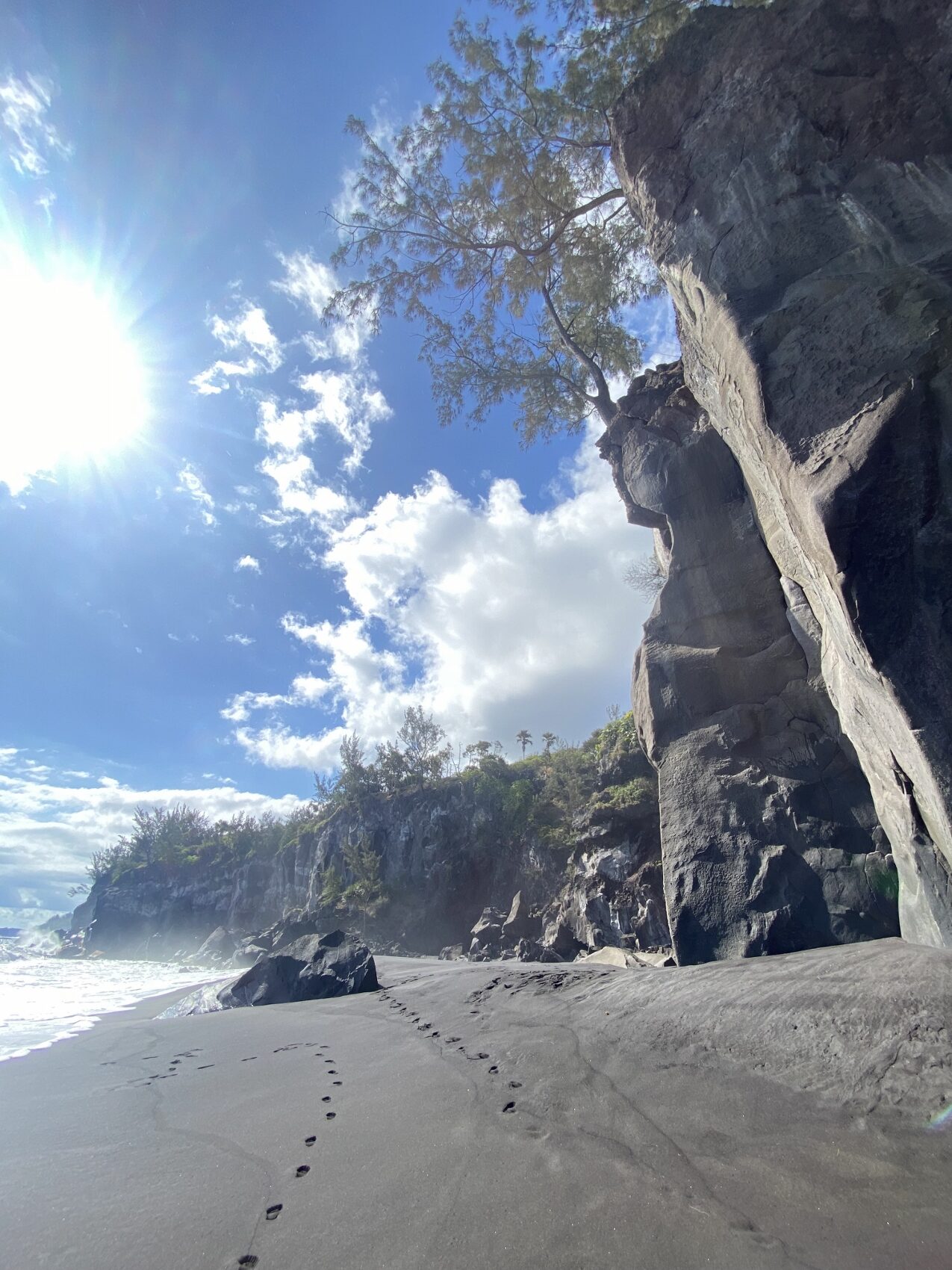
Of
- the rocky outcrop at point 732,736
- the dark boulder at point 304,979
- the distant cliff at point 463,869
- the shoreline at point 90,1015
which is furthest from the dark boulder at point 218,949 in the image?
the rocky outcrop at point 732,736

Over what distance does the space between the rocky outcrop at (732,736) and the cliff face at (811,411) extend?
4 centimetres

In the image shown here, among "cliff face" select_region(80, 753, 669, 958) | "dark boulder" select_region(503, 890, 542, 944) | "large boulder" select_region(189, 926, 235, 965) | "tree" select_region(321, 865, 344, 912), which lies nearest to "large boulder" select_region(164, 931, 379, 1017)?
"cliff face" select_region(80, 753, 669, 958)

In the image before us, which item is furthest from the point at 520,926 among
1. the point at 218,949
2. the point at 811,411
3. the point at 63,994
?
the point at 218,949

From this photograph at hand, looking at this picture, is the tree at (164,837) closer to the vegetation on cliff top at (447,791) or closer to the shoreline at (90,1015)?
the vegetation on cliff top at (447,791)

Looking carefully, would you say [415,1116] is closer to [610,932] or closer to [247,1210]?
[247,1210]

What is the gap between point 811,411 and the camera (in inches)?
216

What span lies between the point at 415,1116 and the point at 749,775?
599cm

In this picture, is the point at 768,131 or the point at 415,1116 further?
the point at 768,131

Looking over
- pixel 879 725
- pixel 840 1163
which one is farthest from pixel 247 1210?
pixel 879 725

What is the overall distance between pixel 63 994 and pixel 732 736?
629 inches

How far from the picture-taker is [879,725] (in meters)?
5.54

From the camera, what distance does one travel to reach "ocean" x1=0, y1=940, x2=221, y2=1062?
8875 mm

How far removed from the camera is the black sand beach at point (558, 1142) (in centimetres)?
242

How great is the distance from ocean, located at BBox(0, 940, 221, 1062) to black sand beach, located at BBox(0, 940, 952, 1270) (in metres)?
4.09
